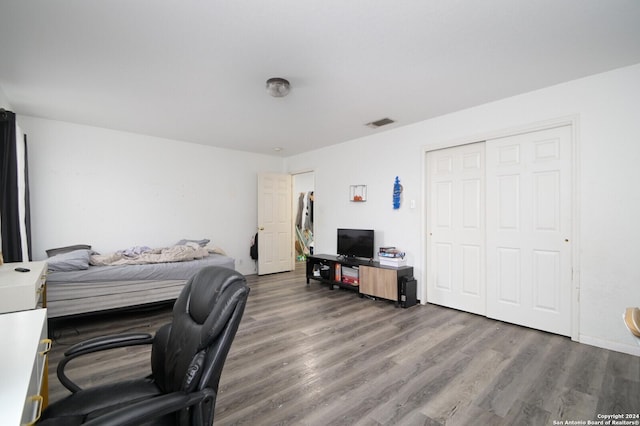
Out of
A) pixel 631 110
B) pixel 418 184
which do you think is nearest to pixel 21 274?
pixel 418 184

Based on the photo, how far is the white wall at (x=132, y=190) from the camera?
4059 mm

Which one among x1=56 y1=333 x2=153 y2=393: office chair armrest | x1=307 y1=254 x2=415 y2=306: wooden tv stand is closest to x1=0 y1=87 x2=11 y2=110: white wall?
x1=56 y1=333 x2=153 y2=393: office chair armrest

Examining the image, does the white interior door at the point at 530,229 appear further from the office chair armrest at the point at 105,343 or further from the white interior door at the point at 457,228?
the office chair armrest at the point at 105,343

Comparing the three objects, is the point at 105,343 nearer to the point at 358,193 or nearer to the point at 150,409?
the point at 150,409

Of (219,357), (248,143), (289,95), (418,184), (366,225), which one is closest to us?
(219,357)

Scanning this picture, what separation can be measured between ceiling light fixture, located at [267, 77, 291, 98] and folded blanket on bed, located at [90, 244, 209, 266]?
2568 millimetres

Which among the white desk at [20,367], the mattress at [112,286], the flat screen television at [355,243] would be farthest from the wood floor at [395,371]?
the flat screen television at [355,243]

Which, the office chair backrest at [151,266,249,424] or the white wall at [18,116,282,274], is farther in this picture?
the white wall at [18,116,282,274]

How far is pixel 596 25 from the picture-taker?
79.7 inches

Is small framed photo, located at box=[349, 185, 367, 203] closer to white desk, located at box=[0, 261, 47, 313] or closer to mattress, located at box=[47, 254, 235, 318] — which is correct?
mattress, located at box=[47, 254, 235, 318]

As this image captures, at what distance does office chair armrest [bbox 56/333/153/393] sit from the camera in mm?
1242

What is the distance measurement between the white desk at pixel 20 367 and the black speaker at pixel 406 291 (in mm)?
3522

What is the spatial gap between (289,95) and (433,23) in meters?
1.63

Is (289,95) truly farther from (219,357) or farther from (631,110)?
(631,110)
